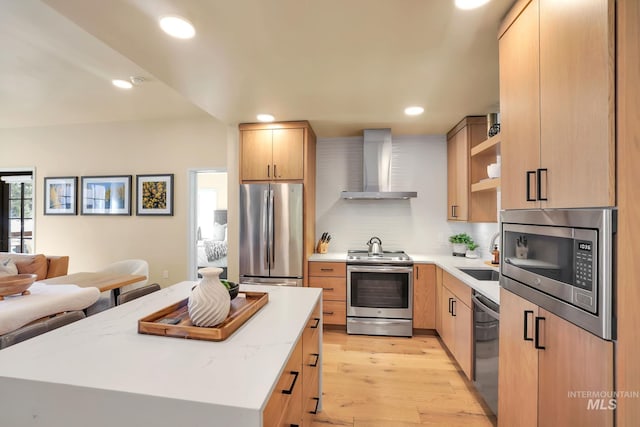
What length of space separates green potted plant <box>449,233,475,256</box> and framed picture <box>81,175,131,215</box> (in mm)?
4684

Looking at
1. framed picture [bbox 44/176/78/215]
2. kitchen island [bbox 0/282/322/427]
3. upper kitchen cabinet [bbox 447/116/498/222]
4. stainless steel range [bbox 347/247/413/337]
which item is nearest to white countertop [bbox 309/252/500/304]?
stainless steel range [bbox 347/247/413/337]

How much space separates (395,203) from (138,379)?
11.1 ft

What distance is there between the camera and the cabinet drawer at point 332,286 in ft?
10.4

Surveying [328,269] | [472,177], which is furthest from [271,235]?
[472,177]

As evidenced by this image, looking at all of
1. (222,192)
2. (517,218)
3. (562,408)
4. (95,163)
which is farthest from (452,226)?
(222,192)

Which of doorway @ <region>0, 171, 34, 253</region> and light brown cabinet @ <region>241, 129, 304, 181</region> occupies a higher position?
light brown cabinet @ <region>241, 129, 304, 181</region>

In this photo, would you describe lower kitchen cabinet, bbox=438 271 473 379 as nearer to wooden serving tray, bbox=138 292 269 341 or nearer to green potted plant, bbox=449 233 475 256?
green potted plant, bbox=449 233 475 256

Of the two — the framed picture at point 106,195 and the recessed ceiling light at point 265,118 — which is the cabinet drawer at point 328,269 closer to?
the recessed ceiling light at point 265,118

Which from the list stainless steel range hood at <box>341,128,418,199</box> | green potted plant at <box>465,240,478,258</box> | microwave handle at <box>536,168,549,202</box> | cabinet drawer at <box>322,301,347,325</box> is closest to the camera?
microwave handle at <box>536,168,549,202</box>

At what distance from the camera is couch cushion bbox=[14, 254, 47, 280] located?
11.1 feet

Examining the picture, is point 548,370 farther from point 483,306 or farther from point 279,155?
point 279,155

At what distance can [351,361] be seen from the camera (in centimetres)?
262

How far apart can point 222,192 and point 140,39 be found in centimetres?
631

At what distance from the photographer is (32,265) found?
11.2 ft
